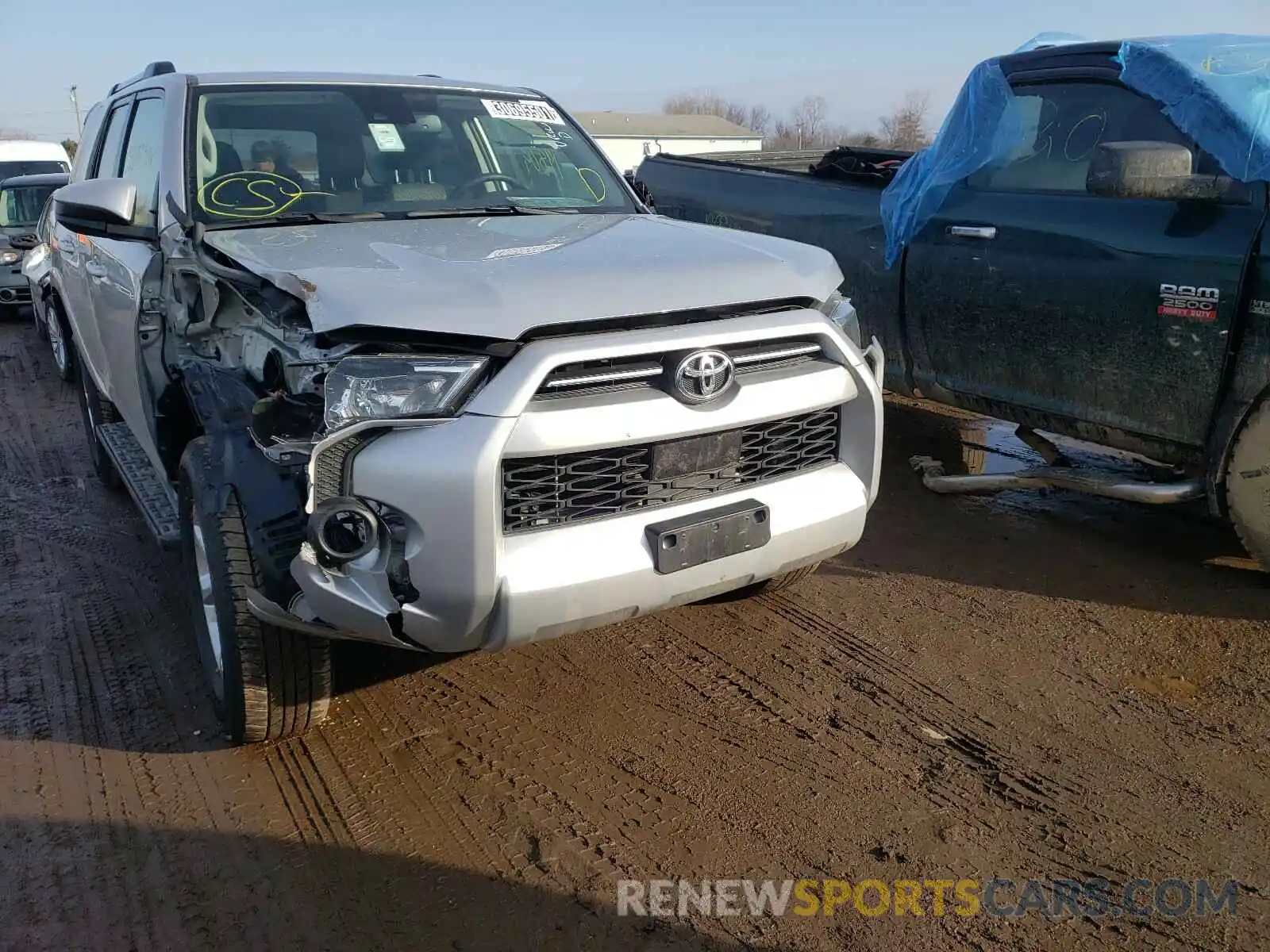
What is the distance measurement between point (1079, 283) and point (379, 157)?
2760 mm

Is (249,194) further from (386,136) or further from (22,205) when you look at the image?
(22,205)

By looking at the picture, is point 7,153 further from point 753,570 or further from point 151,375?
point 753,570

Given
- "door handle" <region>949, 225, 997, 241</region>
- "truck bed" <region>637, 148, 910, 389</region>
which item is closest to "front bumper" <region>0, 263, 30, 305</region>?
"truck bed" <region>637, 148, 910, 389</region>

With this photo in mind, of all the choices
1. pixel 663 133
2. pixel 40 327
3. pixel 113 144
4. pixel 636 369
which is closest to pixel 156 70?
pixel 113 144

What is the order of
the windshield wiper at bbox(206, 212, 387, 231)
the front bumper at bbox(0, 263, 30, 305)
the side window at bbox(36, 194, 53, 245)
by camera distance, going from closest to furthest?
the windshield wiper at bbox(206, 212, 387, 231) < the side window at bbox(36, 194, 53, 245) < the front bumper at bbox(0, 263, 30, 305)

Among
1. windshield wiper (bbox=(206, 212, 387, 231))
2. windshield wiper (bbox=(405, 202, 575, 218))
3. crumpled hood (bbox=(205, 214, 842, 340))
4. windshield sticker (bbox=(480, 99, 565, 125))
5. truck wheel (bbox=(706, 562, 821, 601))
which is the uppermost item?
windshield sticker (bbox=(480, 99, 565, 125))

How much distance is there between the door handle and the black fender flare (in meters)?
3.19

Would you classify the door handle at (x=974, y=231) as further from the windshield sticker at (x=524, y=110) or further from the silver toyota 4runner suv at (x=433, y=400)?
the windshield sticker at (x=524, y=110)

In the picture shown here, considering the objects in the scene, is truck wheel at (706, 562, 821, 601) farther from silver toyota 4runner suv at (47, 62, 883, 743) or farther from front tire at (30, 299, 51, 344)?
front tire at (30, 299, 51, 344)

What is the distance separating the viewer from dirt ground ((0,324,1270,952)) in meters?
2.36

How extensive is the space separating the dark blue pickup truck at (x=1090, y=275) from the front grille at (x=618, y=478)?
5.53 ft

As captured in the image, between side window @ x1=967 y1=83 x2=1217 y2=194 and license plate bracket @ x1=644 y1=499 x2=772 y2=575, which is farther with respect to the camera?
side window @ x1=967 y1=83 x2=1217 y2=194

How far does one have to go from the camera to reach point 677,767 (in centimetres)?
290

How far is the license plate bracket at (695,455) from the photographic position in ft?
8.54
